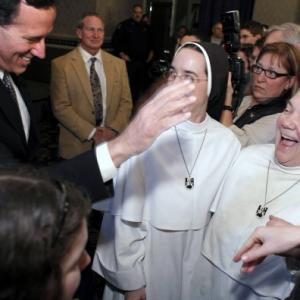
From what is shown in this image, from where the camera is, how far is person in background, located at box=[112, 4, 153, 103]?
6.70 meters

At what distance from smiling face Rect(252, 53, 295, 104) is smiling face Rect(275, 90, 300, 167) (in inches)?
26.6

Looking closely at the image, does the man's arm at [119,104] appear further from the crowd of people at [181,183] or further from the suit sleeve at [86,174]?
the suit sleeve at [86,174]

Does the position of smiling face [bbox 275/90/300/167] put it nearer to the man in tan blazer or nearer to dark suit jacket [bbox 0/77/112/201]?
dark suit jacket [bbox 0/77/112/201]

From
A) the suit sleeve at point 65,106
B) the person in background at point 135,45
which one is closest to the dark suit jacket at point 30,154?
the suit sleeve at point 65,106

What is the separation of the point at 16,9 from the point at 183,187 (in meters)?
1.01

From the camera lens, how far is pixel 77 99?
3.27 m

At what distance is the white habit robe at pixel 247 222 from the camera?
141cm

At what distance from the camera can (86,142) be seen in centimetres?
333

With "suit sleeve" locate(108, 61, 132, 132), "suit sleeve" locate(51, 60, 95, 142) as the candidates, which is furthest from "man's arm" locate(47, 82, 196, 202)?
"suit sleeve" locate(108, 61, 132, 132)

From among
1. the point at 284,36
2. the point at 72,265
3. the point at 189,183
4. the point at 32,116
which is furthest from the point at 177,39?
the point at 72,265

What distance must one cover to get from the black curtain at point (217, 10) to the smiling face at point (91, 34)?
3518mm

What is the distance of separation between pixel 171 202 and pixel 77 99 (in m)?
2.01

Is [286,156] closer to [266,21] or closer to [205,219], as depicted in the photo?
[205,219]

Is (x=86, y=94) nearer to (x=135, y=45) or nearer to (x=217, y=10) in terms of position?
Result: (x=135, y=45)
